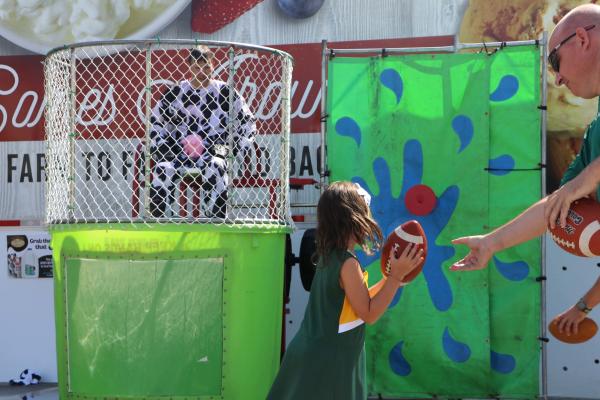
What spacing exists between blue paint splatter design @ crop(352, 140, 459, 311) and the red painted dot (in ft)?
0.15

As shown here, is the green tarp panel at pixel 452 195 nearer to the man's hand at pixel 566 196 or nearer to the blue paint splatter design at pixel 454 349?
the blue paint splatter design at pixel 454 349

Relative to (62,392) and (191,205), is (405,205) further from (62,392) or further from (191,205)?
(62,392)

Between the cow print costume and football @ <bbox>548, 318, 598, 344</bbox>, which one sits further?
the cow print costume

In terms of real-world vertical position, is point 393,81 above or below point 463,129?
above

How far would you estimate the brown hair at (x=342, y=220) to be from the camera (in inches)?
162

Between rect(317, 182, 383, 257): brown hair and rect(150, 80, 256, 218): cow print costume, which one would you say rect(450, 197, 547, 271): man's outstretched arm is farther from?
rect(150, 80, 256, 218): cow print costume

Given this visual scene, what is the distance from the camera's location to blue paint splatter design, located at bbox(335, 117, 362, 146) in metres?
6.13

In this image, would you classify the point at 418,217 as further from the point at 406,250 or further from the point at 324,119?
the point at 406,250

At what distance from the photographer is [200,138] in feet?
17.8

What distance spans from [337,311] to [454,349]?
84.6 inches

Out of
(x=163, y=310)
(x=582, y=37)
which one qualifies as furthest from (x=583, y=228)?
(x=163, y=310)

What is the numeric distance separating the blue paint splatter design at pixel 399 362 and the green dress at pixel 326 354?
1.91m

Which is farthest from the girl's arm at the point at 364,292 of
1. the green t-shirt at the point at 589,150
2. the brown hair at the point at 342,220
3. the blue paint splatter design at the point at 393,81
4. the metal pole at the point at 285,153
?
the blue paint splatter design at the point at 393,81

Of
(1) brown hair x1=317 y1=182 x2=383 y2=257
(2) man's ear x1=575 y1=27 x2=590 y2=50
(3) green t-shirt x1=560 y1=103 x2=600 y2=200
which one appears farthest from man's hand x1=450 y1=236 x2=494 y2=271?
(1) brown hair x1=317 y1=182 x2=383 y2=257
